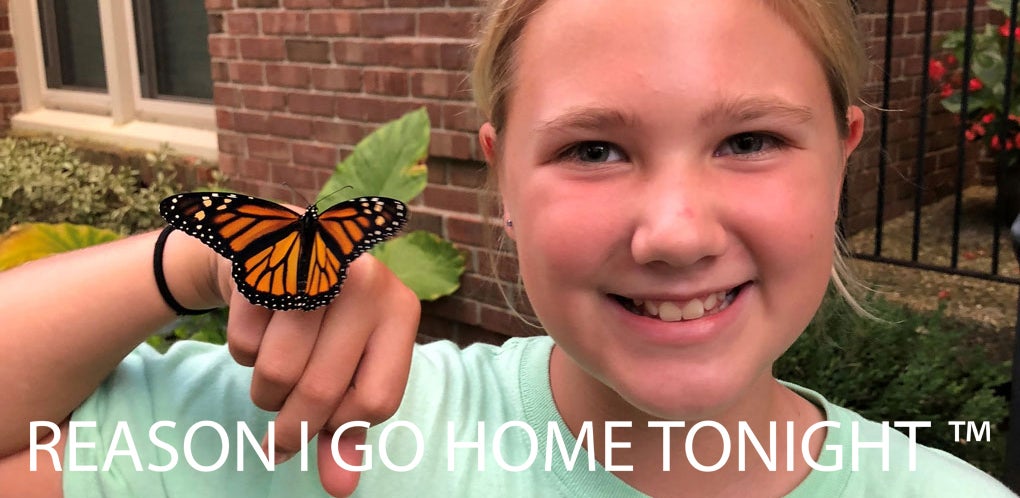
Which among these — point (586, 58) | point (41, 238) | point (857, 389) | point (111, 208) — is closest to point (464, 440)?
point (586, 58)

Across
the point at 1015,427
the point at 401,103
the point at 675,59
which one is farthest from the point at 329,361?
the point at 401,103

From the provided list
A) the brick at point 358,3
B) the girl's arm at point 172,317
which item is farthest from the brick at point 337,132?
the girl's arm at point 172,317

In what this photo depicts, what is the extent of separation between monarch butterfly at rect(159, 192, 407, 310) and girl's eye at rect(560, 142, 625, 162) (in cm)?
24

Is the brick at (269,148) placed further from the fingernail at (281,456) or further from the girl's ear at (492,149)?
the fingernail at (281,456)

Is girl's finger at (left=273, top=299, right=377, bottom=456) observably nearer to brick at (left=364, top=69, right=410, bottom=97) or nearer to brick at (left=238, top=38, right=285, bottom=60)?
brick at (left=364, top=69, right=410, bottom=97)

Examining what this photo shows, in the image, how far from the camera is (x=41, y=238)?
8.61 feet

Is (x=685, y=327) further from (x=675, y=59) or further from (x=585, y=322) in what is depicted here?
(x=675, y=59)

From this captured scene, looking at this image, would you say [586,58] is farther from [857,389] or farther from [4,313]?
[857,389]

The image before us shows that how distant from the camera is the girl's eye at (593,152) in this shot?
3.14 feet

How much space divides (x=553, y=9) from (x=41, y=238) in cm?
215

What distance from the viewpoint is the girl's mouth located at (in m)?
0.95

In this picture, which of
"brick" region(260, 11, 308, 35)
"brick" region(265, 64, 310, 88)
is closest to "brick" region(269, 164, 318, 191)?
"brick" region(265, 64, 310, 88)

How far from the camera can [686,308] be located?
3.12 ft

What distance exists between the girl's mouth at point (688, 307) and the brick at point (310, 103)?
10.2 ft
